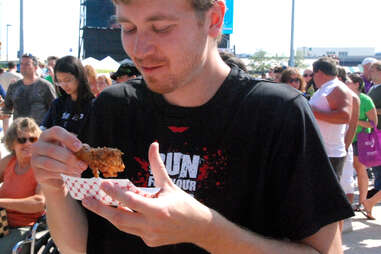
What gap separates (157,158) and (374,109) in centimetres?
594

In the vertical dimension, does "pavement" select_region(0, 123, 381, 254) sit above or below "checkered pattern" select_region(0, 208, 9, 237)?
below

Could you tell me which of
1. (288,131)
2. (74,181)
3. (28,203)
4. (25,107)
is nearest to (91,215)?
(74,181)

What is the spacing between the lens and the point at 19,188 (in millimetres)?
3920

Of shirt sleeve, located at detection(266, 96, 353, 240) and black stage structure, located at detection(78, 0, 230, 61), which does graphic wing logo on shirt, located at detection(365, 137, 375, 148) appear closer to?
shirt sleeve, located at detection(266, 96, 353, 240)

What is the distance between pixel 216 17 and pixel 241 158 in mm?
493

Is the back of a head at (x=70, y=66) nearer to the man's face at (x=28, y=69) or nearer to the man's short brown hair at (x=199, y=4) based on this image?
the man's face at (x=28, y=69)

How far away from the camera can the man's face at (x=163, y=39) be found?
1256 millimetres

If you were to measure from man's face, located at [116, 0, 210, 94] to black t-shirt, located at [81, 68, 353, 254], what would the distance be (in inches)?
6.8

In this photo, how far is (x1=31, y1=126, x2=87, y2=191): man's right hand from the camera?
128cm

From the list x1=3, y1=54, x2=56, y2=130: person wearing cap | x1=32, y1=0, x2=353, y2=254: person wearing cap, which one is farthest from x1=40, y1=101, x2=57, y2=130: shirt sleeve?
x1=32, y1=0, x2=353, y2=254: person wearing cap

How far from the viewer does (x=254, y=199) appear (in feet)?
4.33

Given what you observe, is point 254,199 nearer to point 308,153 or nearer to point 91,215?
point 308,153

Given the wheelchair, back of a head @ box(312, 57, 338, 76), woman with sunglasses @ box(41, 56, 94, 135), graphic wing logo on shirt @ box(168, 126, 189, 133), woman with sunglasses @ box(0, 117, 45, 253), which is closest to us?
graphic wing logo on shirt @ box(168, 126, 189, 133)

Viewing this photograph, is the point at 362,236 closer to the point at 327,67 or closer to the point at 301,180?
the point at 327,67
